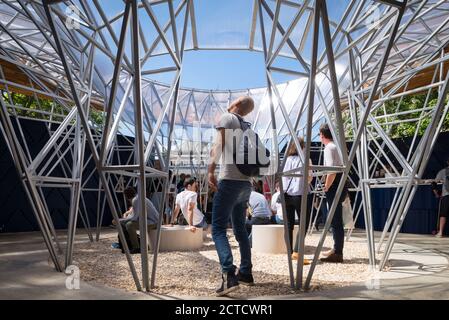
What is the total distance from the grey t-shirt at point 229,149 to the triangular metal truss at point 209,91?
0.66 metres

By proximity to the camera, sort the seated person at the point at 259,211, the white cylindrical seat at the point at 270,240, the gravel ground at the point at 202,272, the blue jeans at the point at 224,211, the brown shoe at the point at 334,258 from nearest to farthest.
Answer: the blue jeans at the point at 224,211, the gravel ground at the point at 202,272, the brown shoe at the point at 334,258, the white cylindrical seat at the point at 270,240, the seated person at the point at 259,211

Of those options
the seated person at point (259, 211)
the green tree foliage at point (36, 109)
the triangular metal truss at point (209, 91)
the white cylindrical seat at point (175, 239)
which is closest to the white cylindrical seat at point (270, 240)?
the seated person at point (259, 211)

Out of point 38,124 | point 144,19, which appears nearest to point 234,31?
point 144,19

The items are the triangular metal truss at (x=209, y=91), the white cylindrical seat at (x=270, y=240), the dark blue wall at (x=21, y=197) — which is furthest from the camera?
the dark blue wall at (x=21, y=197)

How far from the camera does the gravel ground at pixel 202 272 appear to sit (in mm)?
5070

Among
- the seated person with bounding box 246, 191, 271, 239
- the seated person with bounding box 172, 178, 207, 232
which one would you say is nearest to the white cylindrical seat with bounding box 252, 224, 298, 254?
the seated person with bounding box 246, 191, 271, 239

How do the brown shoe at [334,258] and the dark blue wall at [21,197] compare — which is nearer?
the brown shoe at [334,258]

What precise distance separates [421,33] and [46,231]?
10322 mm

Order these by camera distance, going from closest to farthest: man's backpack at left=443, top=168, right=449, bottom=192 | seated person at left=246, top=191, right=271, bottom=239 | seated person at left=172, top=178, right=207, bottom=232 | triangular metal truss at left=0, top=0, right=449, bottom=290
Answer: triangular metal truss at left=0, top=0, right=449, bottom=290, seated person at left=246, top=191, right=271, bottom=239, seated person at left=172, top=178, right=207, bottom=232, man's backpack at left=443, top=168, right=449, bottom=192

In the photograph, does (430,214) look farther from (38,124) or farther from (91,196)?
(38,124)

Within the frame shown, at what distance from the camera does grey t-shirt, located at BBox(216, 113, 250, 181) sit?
16.1ft

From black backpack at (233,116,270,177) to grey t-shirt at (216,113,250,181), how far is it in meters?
0.05

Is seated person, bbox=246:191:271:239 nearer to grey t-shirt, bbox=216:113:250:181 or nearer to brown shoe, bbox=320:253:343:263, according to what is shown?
brown shoe, bbox=320:253:343:263

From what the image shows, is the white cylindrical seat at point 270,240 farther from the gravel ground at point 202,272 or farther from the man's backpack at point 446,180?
the man's backpack at point 446,180
